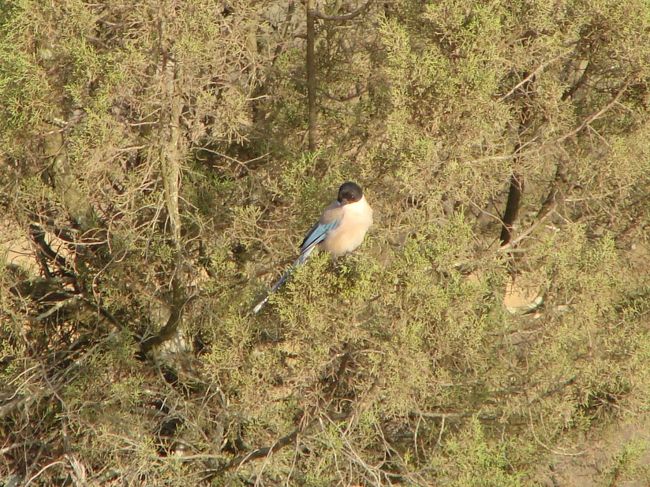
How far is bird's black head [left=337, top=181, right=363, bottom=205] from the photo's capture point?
6.26 m

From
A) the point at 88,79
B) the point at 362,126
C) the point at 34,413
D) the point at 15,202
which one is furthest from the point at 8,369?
the point at 362,126

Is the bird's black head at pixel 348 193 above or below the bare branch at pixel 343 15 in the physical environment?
below

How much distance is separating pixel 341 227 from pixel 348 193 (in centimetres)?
32

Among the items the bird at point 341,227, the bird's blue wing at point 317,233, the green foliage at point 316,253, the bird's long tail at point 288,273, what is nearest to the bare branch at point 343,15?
the green foliage at point 316,253

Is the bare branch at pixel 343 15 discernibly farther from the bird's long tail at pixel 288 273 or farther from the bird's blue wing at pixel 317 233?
the bird's long tail at pixel 288 273

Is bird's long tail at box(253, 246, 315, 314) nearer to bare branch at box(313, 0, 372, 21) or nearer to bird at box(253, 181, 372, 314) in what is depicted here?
bird at box(253, 181, 372, 314)

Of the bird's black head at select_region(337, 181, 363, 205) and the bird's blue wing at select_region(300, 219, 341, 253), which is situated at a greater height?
the bird's black head at select_region(337, 181, 363, 205)

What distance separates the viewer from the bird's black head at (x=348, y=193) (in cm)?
626

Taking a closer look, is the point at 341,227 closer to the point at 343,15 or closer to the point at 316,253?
the point at 316,253

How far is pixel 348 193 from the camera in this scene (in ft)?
20.5

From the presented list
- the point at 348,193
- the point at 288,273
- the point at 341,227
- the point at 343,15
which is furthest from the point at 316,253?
the point at 343,15

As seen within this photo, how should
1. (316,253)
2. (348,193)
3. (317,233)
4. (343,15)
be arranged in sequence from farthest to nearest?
(343,15), (348,193), (317,233), (316,253)

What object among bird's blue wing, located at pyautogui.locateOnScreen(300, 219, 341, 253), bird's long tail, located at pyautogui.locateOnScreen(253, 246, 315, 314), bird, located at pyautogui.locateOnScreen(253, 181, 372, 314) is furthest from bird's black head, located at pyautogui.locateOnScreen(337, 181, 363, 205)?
bird's long tail, located at pyautogui.locateOnScreen(253, 246, 315, 314)

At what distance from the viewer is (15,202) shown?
6.54m
